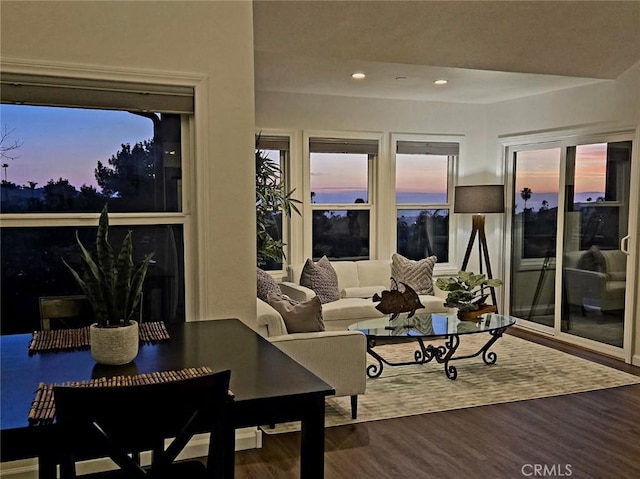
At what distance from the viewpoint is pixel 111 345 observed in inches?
80.5

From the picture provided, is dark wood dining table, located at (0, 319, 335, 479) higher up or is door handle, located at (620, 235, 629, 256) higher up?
door handle, located at (620, 235, 629, 256)

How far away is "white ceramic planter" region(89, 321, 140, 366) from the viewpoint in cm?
205

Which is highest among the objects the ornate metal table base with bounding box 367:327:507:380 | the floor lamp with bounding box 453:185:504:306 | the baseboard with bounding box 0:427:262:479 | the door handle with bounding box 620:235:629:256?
the floor lamp with bounding box 453:185:504:306

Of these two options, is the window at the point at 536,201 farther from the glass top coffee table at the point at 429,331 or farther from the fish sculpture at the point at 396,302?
the fish sculpture at the point at 396,302

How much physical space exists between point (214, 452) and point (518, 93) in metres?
5.78

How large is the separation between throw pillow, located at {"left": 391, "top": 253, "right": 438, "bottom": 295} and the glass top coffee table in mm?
1089

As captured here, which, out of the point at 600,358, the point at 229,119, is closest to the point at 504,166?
the point at 600,358

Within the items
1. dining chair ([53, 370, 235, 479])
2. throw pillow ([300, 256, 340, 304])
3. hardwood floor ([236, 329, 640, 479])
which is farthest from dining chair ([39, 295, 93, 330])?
throw pillow ([300, 256, 340, 304])

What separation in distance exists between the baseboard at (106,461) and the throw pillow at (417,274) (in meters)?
3.16

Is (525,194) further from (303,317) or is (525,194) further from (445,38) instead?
(303,317)

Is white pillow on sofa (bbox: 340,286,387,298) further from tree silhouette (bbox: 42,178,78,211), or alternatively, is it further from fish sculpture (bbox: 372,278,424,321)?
tree silhouette (bbox: 42,178,78,211)

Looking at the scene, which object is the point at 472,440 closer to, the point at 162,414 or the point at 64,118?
the point at 162,414

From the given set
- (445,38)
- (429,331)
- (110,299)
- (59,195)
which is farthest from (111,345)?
(445,38)

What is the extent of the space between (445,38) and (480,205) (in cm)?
254
